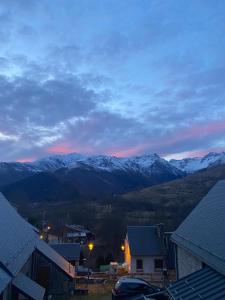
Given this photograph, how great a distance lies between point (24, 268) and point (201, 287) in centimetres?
1452

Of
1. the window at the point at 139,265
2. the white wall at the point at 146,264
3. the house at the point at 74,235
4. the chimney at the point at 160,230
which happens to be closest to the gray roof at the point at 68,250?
the white wall at the point at 146,264

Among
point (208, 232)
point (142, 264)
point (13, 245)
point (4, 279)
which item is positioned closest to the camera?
point (4, 279)

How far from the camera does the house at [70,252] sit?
46875 millimetres

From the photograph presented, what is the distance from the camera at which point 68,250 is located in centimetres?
4831

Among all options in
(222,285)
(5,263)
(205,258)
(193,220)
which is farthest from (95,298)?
(222,285)

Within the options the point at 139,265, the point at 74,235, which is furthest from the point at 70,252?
the point at 74,235

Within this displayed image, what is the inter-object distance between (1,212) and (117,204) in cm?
10537

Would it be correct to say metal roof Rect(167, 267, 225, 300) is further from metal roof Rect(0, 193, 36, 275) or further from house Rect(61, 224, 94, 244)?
house Rect(61, 224, 94, 244)

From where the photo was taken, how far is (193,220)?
22.4m

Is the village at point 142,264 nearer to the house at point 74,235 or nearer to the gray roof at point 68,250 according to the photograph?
the gray roof at point 68,250

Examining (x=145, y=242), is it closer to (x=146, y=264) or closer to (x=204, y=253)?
(x=146, y=264)

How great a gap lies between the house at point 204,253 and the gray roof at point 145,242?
875 inches

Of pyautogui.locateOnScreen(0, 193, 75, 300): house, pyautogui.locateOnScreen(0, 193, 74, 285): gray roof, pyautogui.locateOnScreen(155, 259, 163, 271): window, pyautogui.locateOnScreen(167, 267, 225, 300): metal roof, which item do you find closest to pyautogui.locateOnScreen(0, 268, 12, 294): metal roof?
pyautogui.locateOnScreen(0, 193, 75, 300): house

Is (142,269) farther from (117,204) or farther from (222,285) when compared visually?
(117,204)
